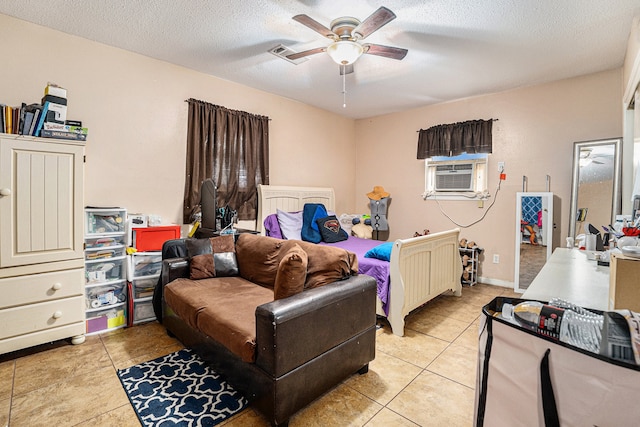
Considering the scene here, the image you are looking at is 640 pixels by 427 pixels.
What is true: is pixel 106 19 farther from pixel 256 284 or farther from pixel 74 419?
pixel 74 419

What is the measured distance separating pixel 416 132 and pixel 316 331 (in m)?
4.11

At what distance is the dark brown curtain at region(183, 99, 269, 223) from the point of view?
3.56 meters

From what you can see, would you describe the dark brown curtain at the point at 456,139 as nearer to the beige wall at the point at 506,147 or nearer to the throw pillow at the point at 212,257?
the beige wall at the point at 506,147

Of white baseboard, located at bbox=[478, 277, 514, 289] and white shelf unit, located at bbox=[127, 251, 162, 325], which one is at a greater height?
white shelf unit, located at bbox=[127, 251, 162, 325]

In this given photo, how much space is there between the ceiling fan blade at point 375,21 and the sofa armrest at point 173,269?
2417 millimetres

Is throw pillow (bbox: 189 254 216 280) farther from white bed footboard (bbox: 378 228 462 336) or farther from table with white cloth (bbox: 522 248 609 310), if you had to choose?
table with white cloth (bbox: 522 248 609 310)

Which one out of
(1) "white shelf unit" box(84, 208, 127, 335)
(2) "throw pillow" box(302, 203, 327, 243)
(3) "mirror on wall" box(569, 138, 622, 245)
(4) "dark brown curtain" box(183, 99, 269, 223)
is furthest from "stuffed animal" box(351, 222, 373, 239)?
(1) "white shelf unit" box(84, 208, 127, 335)

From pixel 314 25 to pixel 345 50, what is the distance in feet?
1.19

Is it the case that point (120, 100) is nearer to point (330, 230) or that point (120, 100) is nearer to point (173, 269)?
point (173, 269)

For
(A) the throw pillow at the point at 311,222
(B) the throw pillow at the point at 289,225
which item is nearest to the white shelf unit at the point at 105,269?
(B) the throw pillow at the point at 289,225

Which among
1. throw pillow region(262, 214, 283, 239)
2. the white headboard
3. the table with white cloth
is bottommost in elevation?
the table with white cloth

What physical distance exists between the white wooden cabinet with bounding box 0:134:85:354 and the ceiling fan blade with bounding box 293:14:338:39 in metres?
2.03

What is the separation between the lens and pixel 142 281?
3.02m

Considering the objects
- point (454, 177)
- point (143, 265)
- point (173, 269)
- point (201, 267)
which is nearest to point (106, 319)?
point (143, 265)
